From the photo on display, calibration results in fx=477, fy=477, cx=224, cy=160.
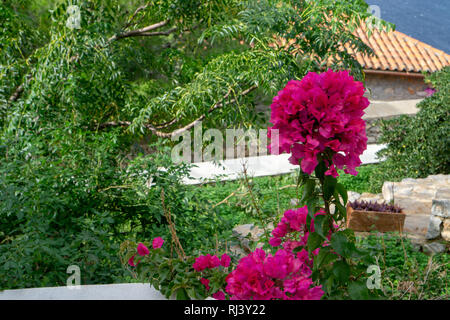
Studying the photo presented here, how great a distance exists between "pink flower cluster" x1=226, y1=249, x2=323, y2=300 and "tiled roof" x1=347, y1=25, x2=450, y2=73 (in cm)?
967

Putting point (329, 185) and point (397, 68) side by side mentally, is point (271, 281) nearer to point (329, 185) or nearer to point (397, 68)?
point (329, 185)

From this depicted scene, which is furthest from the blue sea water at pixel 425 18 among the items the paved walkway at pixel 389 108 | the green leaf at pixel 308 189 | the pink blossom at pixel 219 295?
the pink blossom at pixel 219 295

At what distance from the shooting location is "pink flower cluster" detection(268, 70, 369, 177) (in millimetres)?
1467

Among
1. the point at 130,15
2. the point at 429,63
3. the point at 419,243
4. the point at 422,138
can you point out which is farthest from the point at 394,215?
the point at 429,63

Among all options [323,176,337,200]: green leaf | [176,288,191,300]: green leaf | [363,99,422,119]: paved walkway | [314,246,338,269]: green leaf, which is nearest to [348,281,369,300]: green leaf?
[314,246,338,269]: green leaf

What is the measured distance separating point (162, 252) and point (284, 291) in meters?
0.59

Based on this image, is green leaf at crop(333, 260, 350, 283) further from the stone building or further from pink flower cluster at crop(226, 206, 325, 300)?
the stone building

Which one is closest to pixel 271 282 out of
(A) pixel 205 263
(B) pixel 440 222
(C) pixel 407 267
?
(A) pixel 205 263

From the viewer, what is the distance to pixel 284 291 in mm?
1489

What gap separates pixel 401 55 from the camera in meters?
11.3

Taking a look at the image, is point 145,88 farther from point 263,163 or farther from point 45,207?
point 45,207

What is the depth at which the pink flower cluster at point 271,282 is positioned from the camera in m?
1.47

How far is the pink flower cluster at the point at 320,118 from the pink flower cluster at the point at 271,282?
0.31 meters

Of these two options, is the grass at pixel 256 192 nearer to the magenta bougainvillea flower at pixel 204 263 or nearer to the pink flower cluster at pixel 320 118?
the magenta bougainvillea flower at pixel 204 263
